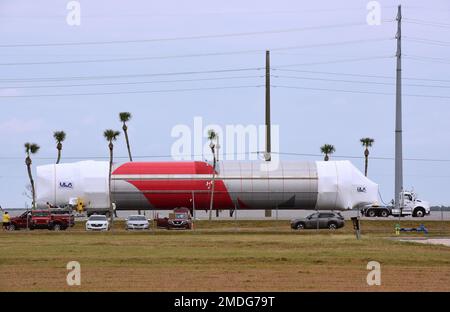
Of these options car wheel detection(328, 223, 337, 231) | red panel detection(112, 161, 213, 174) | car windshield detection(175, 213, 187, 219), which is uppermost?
red panel detection(112, 161, 213, 174)

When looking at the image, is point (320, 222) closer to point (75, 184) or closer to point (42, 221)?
point (42, 221)

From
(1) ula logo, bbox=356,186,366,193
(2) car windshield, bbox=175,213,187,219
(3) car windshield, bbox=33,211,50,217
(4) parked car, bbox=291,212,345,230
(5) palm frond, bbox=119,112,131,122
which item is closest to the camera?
(4) parked car, bbox=291,212,345,230

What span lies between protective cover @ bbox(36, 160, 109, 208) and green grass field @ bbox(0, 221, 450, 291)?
2711 centimetres

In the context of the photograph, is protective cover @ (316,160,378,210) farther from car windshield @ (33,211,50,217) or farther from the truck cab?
car windshield @ (33,211,50,217)

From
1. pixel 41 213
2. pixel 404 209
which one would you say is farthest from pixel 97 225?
pixel 404 209

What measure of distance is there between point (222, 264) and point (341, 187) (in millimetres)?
47029

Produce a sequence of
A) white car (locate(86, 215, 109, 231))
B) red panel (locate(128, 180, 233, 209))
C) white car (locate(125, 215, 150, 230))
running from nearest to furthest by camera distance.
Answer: white car (locate(86, 215, 109, 231)), white car (locate(125, 215, 150, 230)), red panel (locate(128, 180, 233, 209))

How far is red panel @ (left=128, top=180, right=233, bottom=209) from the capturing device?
75.9m

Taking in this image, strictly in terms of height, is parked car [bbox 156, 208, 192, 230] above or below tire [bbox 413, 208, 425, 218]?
above

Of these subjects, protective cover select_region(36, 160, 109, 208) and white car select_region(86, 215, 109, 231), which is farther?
protective cover select_region(36, 160, 109, 208)

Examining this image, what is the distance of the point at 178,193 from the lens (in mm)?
76000

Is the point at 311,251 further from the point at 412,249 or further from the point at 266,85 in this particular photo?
the point at 266,85

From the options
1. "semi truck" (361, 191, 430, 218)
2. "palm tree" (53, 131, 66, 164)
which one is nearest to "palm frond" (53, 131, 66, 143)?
"palm tree" (53, 131, 66, 164)
